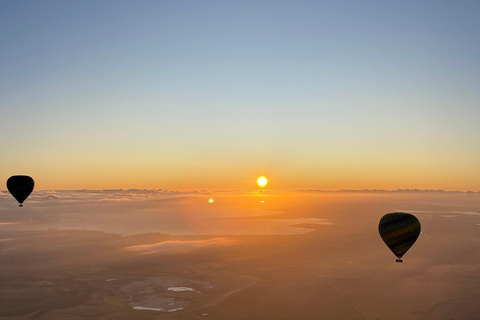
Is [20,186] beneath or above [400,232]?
above

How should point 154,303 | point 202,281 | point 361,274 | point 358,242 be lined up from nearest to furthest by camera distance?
point 154,303
point 202,281
point 361,274
point 358,242

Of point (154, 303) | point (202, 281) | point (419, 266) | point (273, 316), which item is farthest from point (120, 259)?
point (419, 266)

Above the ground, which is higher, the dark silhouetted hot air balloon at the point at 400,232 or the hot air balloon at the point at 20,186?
the hot air balloon at the point at 20,186

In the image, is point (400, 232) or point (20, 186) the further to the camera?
point (20, 186)

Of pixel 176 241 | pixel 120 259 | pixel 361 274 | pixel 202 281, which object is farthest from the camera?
pixel 176 241

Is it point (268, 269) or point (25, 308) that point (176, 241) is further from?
point (25, 308)
